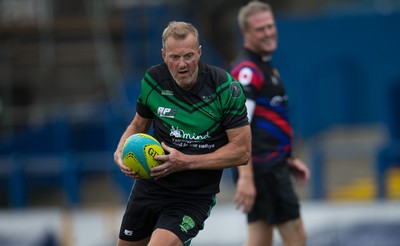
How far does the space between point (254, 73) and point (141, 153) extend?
5.33 ft

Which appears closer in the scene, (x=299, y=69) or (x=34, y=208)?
(x=34, y=208)

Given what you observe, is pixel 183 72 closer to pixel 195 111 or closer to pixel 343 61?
pixel 195 111

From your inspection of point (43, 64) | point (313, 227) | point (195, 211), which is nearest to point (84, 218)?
point (313, 227)

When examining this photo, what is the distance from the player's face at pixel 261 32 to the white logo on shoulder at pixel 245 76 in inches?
7.9

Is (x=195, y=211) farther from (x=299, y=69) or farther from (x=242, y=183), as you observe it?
(x=299, y=69)

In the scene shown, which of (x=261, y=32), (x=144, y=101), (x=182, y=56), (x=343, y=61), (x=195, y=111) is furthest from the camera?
(x=343, y=61)

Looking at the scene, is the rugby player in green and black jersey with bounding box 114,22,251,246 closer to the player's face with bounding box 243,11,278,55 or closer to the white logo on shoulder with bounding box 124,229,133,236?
the white logo on shoulder with bounding box 124,229,133,236

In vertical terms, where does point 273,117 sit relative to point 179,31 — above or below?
below

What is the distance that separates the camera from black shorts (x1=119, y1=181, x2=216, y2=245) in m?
5.93

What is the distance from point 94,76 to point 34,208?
15.4 feet

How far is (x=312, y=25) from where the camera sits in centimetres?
1484

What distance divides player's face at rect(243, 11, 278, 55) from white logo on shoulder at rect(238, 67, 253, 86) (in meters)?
0.20

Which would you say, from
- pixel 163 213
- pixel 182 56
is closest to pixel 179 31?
pixel 182 56

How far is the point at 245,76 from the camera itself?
23.2ft
